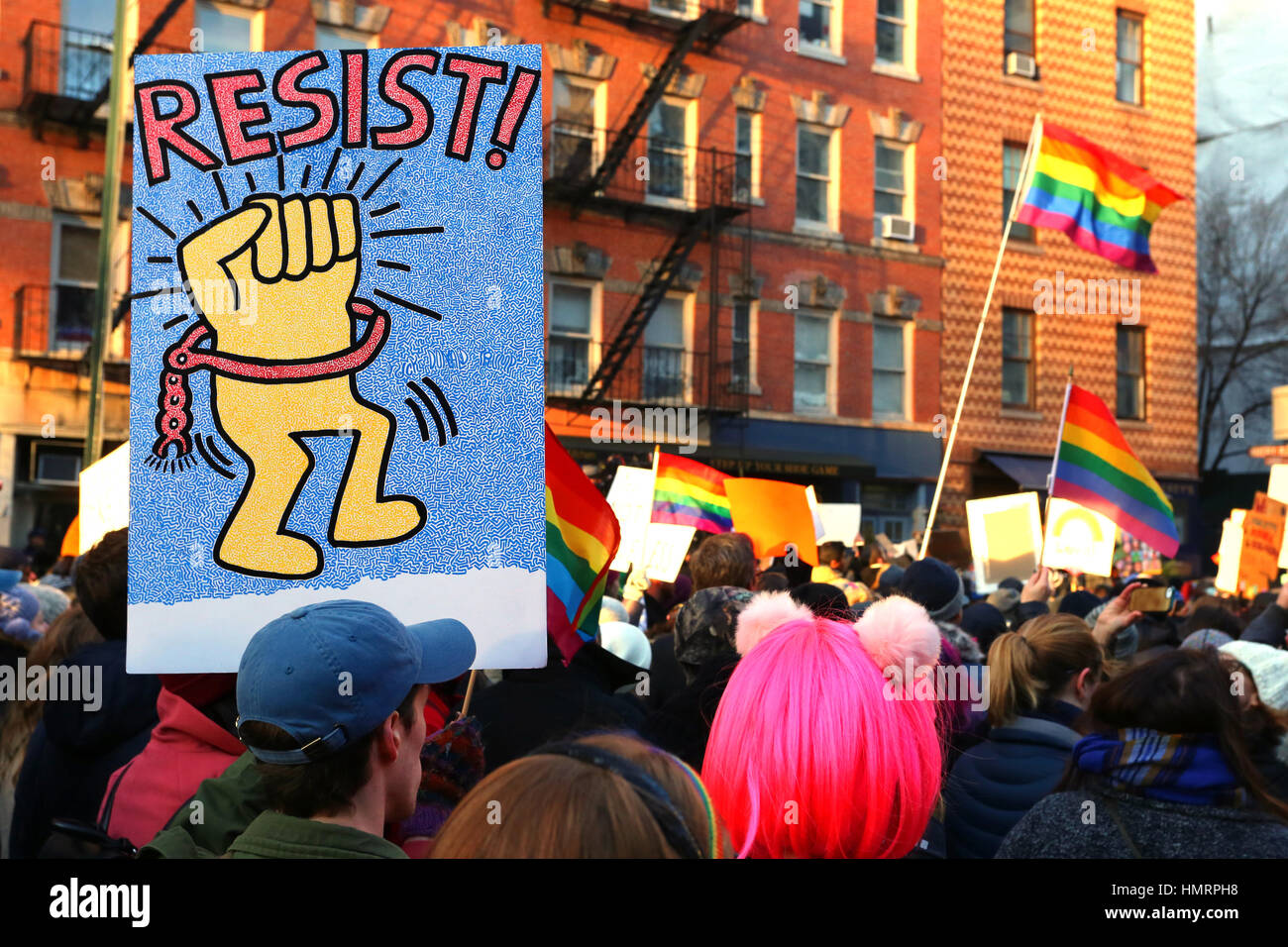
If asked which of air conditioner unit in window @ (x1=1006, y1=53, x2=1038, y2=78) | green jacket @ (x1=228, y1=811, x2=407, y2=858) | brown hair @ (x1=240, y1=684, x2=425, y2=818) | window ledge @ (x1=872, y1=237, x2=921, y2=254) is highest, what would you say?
air conditioner unit in window @ (x1=1006, y1=53, x2=1038, y2=78)

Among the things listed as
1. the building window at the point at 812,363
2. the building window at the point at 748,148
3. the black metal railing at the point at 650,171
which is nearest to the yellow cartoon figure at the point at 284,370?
the black metal railing at the point at 650,171

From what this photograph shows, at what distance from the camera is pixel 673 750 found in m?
3.37

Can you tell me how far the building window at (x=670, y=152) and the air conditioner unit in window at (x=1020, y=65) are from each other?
6.86 meters

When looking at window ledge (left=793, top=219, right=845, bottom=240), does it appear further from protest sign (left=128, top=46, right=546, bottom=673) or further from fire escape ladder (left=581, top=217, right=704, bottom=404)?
protest sign (left=128, top=46, right=546, bottom=673)

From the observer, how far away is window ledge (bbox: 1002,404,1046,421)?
2241 centimetres

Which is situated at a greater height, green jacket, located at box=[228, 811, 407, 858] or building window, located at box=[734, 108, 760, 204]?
building window, located at box=[734, 108, 760, 204]

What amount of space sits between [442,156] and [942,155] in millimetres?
20625

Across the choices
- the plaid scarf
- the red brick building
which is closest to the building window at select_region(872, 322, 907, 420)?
the red brick building

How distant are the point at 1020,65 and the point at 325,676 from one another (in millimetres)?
23441

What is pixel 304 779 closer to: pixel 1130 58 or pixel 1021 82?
pixel 1021 82

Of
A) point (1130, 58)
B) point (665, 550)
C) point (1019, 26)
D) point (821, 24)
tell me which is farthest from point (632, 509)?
point (1130, 58)

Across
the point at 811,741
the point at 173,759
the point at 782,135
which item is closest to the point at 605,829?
the point at 811,741

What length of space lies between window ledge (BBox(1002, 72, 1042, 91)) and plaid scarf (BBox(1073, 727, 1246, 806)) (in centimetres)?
2245
